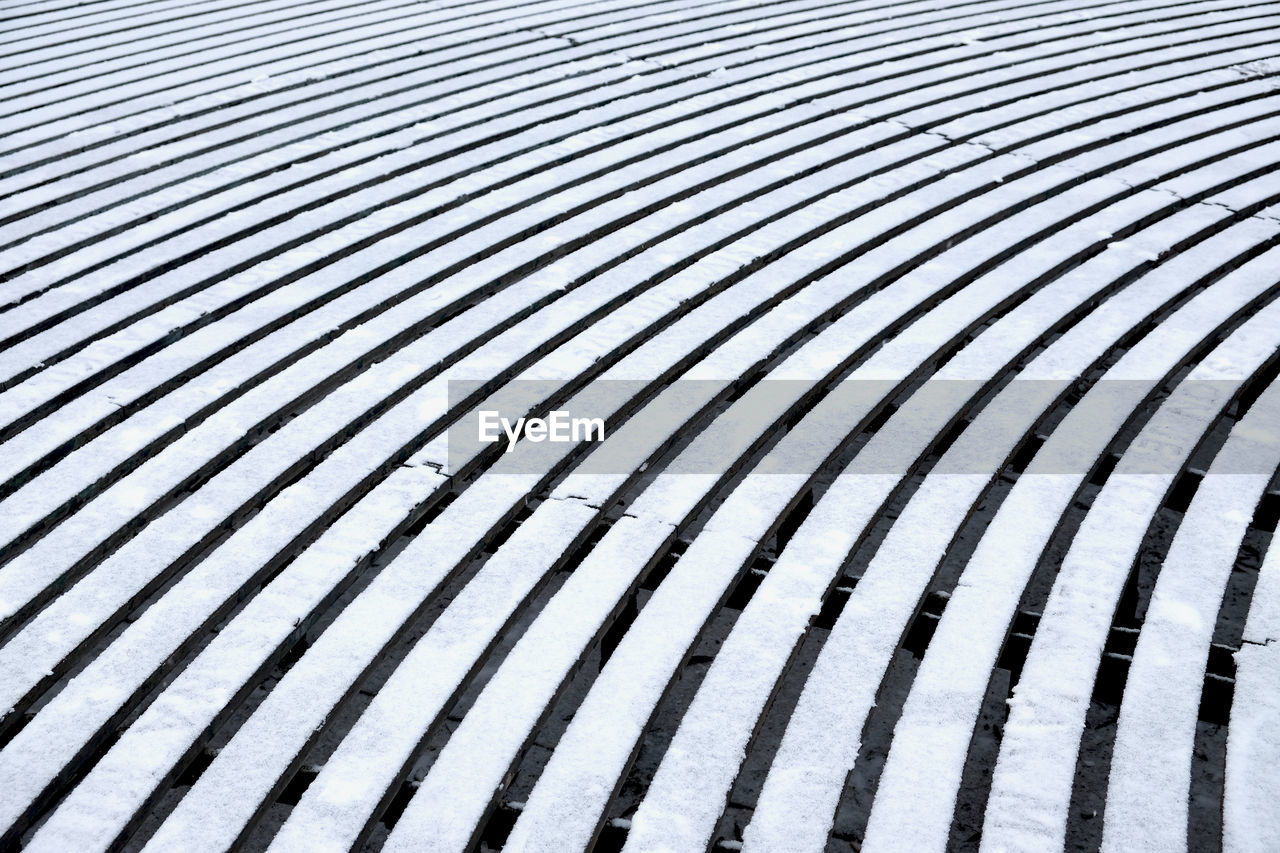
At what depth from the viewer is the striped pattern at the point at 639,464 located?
225cm

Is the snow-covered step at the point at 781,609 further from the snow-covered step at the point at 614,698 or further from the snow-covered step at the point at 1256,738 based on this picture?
the snow-covered step at the point at 1256,738

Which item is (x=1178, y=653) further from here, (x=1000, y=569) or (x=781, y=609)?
(x=781, y=609)

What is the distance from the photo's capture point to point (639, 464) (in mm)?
3070

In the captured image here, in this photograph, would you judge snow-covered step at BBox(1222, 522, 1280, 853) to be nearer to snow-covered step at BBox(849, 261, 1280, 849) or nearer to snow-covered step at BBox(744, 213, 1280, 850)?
snow-covered step at BBox(849, 261, 1280, 849)

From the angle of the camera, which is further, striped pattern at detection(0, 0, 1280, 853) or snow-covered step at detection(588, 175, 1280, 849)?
striped pattern at detection(0, 0, 1280, 853)

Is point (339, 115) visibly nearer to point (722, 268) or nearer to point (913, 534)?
point (722, 268)

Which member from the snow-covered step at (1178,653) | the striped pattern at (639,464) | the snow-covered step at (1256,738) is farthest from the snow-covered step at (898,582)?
the snow-covered step at (1256,738)

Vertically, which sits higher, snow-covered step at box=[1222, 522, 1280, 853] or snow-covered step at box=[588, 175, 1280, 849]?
snow-covered step at box=[588, 175, 1280, 849]

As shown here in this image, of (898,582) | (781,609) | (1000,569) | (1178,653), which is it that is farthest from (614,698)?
(1178,653)

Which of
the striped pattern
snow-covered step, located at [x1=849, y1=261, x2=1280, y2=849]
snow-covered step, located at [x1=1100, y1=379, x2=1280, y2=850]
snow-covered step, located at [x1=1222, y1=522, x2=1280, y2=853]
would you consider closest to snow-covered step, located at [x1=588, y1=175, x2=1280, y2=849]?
the striped pattern

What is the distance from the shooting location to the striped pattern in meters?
2.25

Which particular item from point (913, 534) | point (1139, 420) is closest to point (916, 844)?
point (913, 534)

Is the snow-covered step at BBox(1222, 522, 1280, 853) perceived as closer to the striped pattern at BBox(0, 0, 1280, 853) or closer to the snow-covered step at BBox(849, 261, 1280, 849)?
the striped pattern at BBox(0, 0, 1280, 853)

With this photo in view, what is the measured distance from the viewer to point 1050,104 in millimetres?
5566
